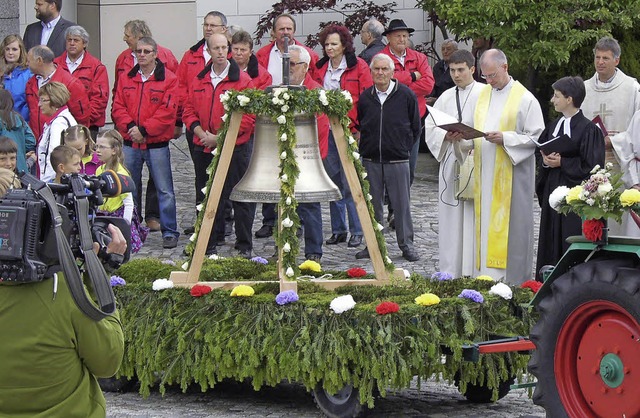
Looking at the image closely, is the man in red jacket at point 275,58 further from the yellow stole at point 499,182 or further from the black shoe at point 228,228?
the yellow stole at point 499,182

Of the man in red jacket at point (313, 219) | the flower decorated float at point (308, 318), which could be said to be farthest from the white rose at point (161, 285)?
the man in red jacket at point (313, 219)

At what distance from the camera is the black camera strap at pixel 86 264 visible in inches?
170

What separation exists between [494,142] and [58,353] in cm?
657

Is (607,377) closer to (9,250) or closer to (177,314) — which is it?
(177,314)

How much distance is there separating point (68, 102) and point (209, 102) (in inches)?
60.5

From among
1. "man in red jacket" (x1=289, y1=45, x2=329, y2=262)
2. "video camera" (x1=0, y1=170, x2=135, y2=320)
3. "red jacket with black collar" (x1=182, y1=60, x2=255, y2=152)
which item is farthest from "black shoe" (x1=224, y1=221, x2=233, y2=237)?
"video camera" (x1=0, y1=170, x2=135, y2=320)

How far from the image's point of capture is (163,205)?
13.2m

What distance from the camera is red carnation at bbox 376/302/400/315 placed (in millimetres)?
7473

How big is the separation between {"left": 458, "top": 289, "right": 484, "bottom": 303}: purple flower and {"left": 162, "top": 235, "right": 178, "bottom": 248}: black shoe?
18.4 ft

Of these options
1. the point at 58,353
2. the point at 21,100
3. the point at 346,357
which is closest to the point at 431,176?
the point at 21,100

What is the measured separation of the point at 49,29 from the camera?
14734 mm

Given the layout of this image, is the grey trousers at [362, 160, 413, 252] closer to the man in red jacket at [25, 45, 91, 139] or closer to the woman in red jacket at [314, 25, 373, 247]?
the woman in red jacket at [314, 25, 373, 247]

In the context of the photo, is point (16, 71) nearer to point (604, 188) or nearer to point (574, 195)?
point (574, 195)


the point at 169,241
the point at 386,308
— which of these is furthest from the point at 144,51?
the point at 386,308
